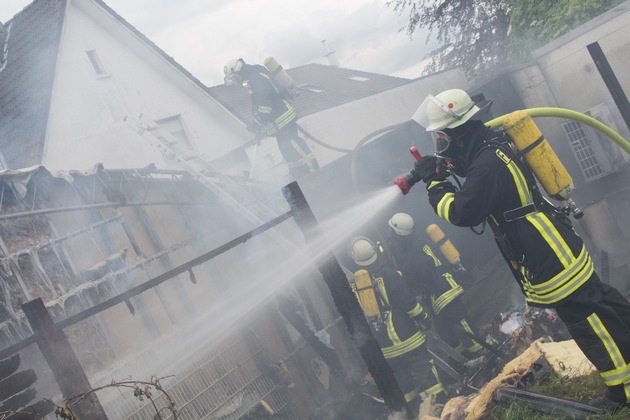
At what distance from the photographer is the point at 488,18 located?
16.7m

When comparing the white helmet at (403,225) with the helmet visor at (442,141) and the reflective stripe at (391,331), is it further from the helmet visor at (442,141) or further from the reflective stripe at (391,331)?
the helmet visor at (442,141)

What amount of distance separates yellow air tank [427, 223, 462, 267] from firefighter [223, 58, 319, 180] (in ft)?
10.4

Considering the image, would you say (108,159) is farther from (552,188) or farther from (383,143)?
(552,188)

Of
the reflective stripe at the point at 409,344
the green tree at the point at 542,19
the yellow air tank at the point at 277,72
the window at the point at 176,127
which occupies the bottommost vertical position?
the reflective stripe at the point at 409,344

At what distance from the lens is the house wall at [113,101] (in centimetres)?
1354

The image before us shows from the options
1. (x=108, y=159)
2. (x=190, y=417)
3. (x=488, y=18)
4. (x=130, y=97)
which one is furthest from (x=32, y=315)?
(x=488, y=18)

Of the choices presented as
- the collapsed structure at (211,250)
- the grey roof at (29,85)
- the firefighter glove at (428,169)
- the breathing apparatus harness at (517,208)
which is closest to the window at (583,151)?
the collapsed structure at (211,250)

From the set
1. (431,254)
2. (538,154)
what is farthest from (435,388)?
(538,154)

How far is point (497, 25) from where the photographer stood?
16672 millimetres

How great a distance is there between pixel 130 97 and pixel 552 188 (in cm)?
1434

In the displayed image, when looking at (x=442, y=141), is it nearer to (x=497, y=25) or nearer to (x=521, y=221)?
(x=521, y=221)

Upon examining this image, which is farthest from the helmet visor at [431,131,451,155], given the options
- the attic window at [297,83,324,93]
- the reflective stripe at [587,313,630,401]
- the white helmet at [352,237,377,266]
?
the attic window at [297,83,324,93]

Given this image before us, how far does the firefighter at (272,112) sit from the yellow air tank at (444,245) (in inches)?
125

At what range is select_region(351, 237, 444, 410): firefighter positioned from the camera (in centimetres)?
638
